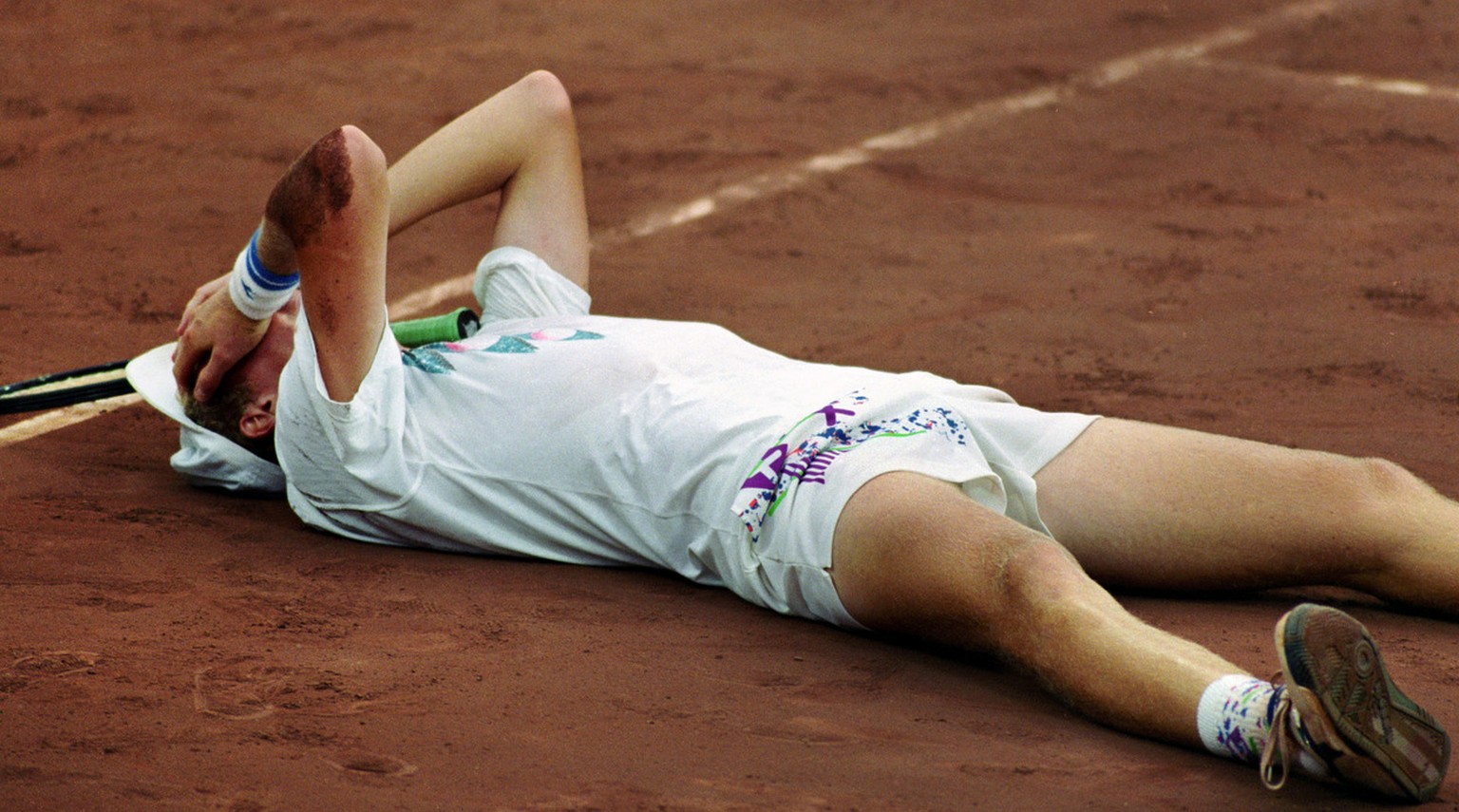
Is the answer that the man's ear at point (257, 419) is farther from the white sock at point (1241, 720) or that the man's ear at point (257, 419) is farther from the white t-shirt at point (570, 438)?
the white sock at point (1241, 720)

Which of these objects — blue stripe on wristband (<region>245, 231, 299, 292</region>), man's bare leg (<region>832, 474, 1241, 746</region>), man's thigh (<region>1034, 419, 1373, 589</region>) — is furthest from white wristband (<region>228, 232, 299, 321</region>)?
man's thigh (<region>1034, 419, 1373, 589</region>)

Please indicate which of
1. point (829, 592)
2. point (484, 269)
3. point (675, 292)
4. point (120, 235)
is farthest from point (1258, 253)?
point (120, 235)

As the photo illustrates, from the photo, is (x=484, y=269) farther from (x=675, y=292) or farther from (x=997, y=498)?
(x=675, y=292)

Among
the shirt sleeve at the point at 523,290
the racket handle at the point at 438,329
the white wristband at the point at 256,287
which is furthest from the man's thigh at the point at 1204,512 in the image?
the white wristband at the point at 256,287

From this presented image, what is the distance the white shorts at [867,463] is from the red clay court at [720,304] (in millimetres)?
97

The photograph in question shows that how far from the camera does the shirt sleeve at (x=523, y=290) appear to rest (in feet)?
10.6

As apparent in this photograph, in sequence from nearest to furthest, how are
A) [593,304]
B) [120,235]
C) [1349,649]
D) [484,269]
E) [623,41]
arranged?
1. [1349,649]
2. [484,269]
3. [593,304]
4. [120,235]
5. [623,41]

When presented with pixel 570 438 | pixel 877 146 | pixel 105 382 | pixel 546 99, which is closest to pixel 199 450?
pixel 105 382

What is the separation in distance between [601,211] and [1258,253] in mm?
1967

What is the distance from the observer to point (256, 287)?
2.87 metres

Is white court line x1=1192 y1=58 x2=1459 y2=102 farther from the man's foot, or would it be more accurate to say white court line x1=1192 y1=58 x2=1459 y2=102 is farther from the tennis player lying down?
the man's foot

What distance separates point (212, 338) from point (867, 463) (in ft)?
3.94

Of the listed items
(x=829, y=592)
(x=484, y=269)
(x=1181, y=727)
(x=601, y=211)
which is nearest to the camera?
(x=1181, y=727)

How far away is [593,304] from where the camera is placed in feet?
15.1
